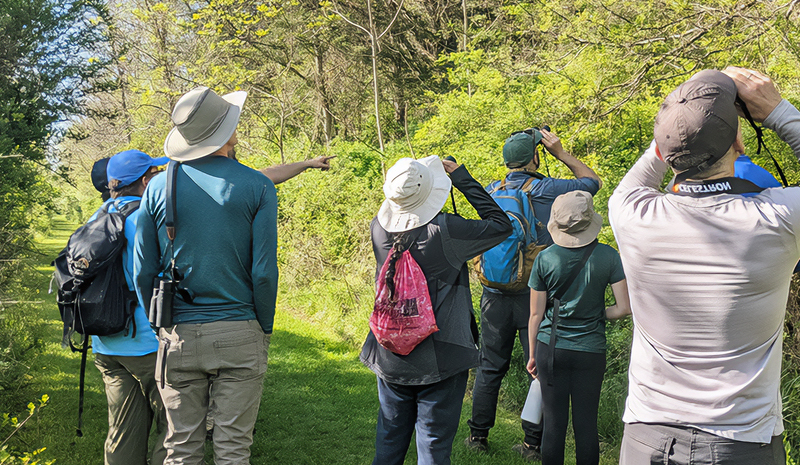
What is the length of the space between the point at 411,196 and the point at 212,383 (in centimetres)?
135

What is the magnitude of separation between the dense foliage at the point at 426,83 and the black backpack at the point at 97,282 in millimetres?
3682

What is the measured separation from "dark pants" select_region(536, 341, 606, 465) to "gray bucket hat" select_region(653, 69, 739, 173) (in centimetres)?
187

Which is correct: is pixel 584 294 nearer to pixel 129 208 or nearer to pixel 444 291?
pixel 444 291

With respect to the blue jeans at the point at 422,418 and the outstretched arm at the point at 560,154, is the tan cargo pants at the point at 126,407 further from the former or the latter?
the outstretched arm at the point at 560,154

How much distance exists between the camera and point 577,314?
347cm

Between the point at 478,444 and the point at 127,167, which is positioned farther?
the point at 478,444

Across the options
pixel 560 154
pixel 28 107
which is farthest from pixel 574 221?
pixel 28 107

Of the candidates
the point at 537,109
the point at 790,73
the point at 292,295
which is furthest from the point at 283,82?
the point at 790,73

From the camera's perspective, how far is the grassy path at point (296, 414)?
467 cm

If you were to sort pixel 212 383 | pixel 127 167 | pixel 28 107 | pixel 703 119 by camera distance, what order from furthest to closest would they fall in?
1. pixel 28 107
2. pixel 127 167
3. pixel 212 383
4. pixel 703 119

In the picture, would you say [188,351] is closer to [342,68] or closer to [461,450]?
[461,450]

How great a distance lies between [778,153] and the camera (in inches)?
188

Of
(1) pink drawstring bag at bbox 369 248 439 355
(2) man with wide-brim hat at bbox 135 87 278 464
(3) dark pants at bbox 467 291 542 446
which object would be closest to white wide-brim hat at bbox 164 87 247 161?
(2) man with wide-brim hat at bbox 135 87 278 464

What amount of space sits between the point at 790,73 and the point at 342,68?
12296mm
